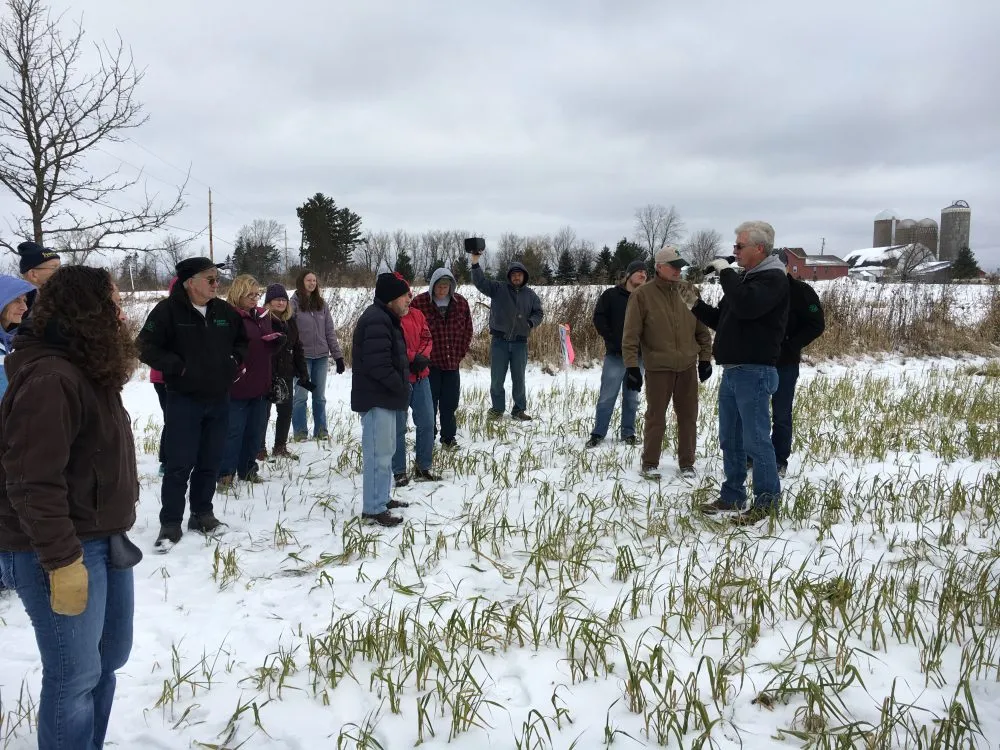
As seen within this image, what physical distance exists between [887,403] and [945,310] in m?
9.31

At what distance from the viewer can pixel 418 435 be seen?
534 cm

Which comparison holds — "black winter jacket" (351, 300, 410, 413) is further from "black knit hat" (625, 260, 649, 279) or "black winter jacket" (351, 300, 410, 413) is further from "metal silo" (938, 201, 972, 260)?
"metal silo" (938, 201, 972, 260)

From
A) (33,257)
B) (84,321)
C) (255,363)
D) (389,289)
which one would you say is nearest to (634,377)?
(389,289)

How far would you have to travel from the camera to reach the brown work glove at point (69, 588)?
1763 mm

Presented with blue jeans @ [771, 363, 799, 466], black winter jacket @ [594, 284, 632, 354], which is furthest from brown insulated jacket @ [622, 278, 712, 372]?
black winter jacket @ [594, 284, 632, 354]

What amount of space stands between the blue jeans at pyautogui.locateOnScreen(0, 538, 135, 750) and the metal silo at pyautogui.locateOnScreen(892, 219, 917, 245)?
9197 centimetres

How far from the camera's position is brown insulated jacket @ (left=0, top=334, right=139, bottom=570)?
1748 mm

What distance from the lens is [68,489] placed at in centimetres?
187

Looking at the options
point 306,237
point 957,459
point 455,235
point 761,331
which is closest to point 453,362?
point 761,331

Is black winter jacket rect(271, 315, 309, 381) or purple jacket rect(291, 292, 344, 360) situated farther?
purple jacket rect(291, 292, 344, 360)

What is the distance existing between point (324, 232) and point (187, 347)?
40.1m

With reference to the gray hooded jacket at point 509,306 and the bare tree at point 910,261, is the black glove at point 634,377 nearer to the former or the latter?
the gray hooded jacket at point 509,306

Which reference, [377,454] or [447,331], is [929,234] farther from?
[377,454]

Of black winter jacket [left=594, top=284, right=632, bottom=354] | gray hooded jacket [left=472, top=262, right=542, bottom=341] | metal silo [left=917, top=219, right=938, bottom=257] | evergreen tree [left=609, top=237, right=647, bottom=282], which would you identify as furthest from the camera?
metal silo [left=917, top=219, right=938, bottom=257]
